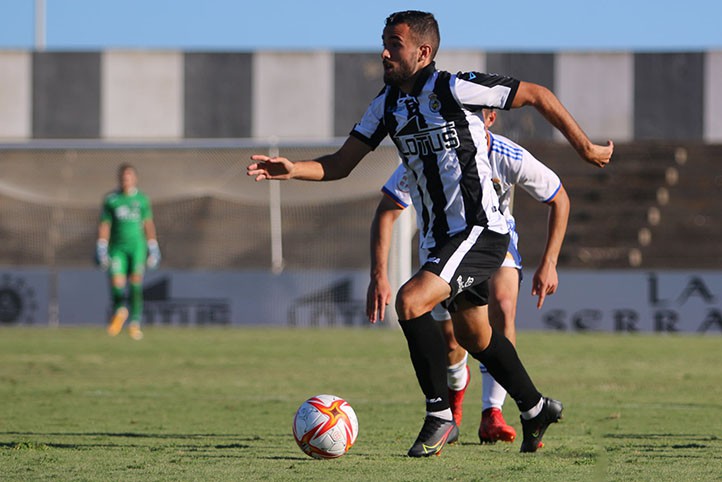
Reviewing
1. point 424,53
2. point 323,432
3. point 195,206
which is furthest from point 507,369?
point 195,206

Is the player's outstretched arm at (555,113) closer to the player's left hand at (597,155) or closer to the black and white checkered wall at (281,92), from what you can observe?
the player's left hand at (597,155)

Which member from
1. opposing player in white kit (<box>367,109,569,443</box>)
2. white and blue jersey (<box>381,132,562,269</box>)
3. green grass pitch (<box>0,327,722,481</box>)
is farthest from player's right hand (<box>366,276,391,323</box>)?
green grass pitch (<box>0,327,722,481</box>)

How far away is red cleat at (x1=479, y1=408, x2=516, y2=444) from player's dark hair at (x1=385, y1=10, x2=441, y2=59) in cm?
204

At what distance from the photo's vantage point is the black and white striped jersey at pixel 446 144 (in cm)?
545

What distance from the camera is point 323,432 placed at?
215 inches

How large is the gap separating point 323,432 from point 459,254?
1.01 metres

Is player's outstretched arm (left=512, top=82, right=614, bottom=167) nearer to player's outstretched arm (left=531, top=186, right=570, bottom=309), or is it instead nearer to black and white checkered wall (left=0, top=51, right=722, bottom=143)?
player's outstretched arm (left=531, top=186, right=570, bottom=309)

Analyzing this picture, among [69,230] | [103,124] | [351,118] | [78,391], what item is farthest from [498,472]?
[103,124]

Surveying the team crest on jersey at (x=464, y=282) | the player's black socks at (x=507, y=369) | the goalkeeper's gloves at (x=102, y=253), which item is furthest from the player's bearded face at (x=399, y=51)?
the goalkeeper's gloves at (x=102, y=253)

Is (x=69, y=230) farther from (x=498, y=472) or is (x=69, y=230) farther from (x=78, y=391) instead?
(x=498, y=472)

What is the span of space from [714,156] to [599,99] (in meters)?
3.11

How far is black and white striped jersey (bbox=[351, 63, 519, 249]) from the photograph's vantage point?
5.45m

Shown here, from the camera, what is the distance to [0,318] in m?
19.1

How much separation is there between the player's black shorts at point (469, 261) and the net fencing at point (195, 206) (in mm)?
14256
